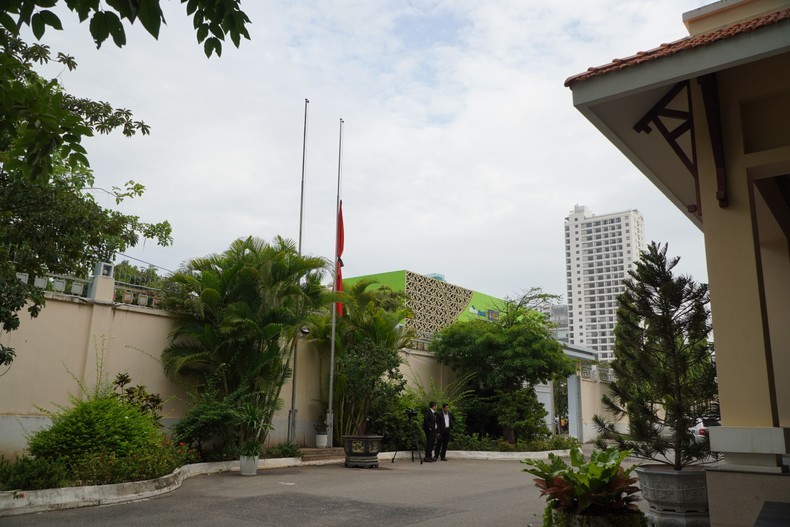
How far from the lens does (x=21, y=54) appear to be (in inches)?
376

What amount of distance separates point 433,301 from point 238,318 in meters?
31.2

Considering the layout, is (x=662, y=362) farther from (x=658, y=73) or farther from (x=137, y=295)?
(x=137, y=295)

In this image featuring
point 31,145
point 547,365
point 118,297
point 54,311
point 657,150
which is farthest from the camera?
point 547,365

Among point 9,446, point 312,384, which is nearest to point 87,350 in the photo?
point 9,446

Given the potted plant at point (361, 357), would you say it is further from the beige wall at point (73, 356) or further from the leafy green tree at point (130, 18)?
the leafy green tree at point (130, 18)

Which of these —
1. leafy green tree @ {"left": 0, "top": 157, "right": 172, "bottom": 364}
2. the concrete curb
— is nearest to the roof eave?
leafy green tree @ {"left": 0, "top": 157, "right": 172, "bottom": 364}

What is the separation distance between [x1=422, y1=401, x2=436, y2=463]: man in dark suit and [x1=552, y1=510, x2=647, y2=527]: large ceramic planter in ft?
41.7

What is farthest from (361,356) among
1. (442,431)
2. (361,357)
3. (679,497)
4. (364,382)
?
(679,497)

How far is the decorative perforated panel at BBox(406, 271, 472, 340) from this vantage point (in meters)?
42.8

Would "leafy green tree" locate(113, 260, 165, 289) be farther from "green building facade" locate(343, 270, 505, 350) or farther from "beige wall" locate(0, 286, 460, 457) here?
"green building facade" locate(343, 270, 505, 350)

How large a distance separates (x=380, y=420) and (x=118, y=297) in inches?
310

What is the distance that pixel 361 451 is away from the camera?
1512 cm

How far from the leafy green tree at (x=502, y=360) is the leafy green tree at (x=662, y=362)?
12863 millimetres

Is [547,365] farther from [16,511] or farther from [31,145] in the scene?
[31,145]
